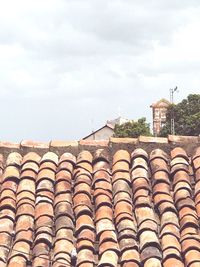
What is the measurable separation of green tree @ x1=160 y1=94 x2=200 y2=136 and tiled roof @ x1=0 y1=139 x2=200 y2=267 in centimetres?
4441

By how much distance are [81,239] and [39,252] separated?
1.50 feet

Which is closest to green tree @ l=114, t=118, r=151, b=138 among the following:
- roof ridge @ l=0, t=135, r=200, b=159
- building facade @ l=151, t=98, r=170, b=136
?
building facade @ l=151, t=98, r=170, b=136

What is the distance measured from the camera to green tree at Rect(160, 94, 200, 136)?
52.2m

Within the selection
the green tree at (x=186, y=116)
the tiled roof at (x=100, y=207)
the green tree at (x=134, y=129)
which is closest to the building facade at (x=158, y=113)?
the green tree at (x=186, y=116)

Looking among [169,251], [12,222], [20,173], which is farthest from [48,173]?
[169,251]

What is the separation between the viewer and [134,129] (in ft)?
159

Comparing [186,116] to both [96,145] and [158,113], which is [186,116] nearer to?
[158,113]

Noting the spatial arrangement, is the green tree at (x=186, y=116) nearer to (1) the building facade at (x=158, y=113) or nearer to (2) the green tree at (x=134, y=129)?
(2) the green tree at (x=134, y=129)

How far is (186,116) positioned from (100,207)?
1835 inches

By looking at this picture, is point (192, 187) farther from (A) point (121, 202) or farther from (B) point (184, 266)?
(B) point (184, 266)

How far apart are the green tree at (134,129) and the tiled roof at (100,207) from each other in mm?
39436

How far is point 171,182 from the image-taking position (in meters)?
7.59

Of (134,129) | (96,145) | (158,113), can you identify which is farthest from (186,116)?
(96,145)

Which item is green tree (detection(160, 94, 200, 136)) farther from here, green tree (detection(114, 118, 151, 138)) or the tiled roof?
the tiled roof
